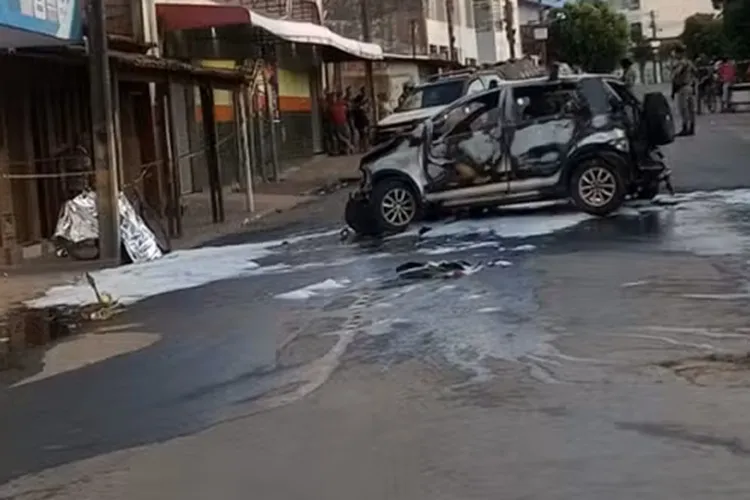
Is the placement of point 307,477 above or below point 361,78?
below

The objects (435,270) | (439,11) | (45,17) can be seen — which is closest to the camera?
(435,270)

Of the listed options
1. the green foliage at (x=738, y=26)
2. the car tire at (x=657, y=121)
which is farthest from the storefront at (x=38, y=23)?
the green foliage at (x=738, y=26)

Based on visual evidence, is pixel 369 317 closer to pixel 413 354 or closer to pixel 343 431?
pixel 413 354

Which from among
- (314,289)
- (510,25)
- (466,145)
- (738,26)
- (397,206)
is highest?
(510,25)

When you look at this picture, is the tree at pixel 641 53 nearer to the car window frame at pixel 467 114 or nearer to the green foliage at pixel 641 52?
the green foliage at pixel 641 52

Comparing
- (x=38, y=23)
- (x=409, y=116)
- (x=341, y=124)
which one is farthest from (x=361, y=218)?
(x=341, y=124)

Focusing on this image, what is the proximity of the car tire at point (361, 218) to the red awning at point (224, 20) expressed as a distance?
5.49 meters

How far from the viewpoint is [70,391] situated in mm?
9594

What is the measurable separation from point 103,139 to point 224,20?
6.07 meters

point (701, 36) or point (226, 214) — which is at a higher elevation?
point (701, 36)

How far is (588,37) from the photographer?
288 feet

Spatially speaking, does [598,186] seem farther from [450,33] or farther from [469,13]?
[469,13]

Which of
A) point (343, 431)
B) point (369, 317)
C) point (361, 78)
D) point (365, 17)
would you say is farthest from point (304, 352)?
point (361, 78)

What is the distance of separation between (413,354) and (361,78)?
41001 mm
